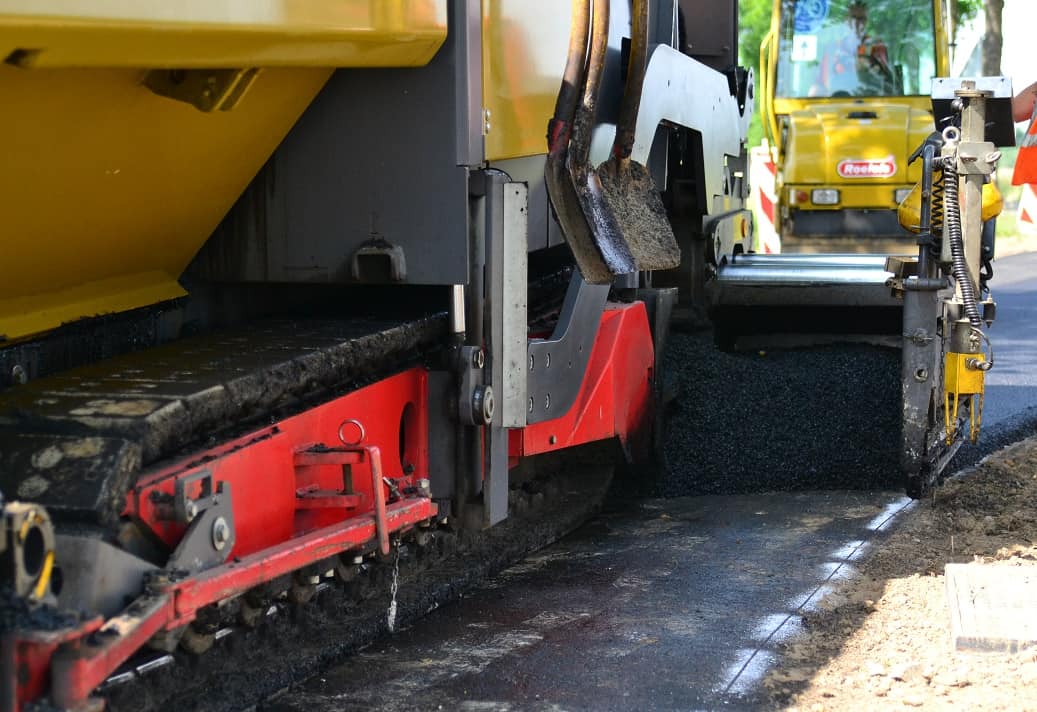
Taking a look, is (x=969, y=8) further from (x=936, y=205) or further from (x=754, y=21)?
(x=936, y=205)

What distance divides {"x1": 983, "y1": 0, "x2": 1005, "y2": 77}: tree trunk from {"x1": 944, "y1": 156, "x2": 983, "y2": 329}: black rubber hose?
13928 millimetres

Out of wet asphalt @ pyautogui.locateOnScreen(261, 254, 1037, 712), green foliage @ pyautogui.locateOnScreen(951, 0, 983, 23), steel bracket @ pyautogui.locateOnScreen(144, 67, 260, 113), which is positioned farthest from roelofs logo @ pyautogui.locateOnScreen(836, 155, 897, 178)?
green foliage @ pyautogui.locateOnScreen(951, 0, 983, 23)

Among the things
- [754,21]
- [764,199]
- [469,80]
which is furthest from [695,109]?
[754,21]

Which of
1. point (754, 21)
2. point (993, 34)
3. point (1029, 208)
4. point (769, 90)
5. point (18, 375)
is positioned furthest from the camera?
point (754, 21)

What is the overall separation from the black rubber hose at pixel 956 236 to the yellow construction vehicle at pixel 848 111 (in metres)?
6.03

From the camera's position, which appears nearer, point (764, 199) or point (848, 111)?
point (848, 111)

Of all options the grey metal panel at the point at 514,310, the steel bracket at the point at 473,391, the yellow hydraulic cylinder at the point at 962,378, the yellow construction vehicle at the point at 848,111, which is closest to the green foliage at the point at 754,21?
the yellow construction vehicle at the point at 848,111

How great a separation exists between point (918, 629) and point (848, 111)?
840 cm

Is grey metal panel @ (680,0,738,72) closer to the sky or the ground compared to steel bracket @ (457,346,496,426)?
closer to the sky

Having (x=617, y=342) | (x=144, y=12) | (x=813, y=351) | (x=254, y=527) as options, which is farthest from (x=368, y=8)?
(x=813, y=351)

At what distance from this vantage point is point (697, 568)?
17.1ft

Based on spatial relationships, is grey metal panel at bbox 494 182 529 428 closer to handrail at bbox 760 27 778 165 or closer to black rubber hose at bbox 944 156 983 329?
black rubber hose at bbox 944 156 983 329

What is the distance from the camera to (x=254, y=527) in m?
3.51

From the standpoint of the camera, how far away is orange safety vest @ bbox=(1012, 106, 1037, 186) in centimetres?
659
